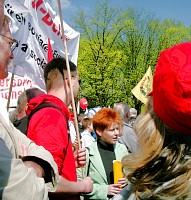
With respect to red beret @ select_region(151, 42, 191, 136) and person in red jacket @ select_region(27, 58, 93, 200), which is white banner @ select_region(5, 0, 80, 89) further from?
red beret @ select_region(151, 42, 191, 136)

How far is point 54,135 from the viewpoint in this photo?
2707 mm

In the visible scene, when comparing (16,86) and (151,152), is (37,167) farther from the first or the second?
(16,86)

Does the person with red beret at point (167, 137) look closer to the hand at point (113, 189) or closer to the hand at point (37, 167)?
the hand at point (37, 167)

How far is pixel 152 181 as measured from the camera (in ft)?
5.07

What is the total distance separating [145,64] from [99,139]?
32505 mm

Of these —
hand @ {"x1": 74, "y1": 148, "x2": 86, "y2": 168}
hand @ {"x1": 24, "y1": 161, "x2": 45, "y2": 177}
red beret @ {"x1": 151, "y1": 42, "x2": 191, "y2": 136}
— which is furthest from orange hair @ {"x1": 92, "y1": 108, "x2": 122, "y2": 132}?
red beret @ {"x1": 151, "y1": 42, "x2": 191, "y2": 136}

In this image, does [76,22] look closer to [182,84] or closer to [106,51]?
[106,51]

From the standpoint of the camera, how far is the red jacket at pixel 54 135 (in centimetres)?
269

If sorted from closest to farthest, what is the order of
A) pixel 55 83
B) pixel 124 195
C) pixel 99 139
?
pixel 124 195 < pixel 55 83 < pixel 99 139

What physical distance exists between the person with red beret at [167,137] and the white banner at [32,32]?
2934 mm

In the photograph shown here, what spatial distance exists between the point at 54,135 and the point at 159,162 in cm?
126

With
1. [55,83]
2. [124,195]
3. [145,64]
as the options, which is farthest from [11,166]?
[145,64]

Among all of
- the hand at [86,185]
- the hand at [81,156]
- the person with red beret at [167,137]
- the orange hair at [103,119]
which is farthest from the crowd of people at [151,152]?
the orange hair at [103,119]

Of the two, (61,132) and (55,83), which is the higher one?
(55,83)
